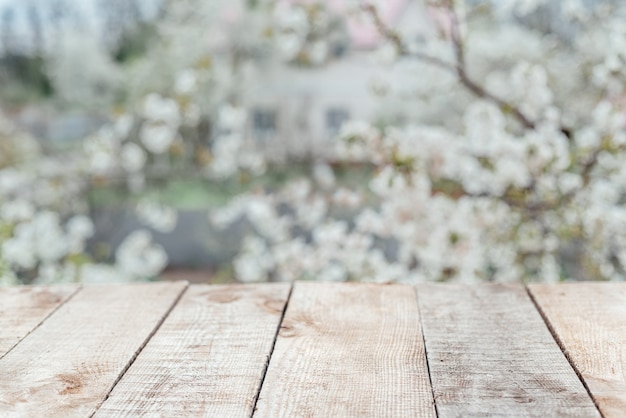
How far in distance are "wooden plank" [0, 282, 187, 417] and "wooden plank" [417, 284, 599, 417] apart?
0.90 ft

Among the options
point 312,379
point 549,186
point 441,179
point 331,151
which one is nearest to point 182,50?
point 331,151

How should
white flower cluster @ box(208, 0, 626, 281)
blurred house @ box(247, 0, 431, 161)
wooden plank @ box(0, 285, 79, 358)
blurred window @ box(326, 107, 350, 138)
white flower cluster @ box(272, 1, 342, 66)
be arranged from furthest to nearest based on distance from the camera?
blurred window @ box(326, 107, 350, 138), blurred house @ box(247, 0, 431, 161), white flower cluster @ box(272, 1, 342, 66), white flower cluster @ box(208, 0, 626, 281), wooden plank @ box(0, 285, 79, 358)

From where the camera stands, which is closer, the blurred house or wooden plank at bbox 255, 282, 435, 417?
wooden plank at bbox 255, 282, 435, 417

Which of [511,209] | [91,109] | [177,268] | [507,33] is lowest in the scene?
[177,268]

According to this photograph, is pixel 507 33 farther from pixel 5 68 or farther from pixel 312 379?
pixel 312 379

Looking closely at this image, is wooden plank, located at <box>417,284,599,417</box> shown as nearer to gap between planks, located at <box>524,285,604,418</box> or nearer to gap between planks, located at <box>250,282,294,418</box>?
gap between planks, located at <box>524,285,604,418</box>

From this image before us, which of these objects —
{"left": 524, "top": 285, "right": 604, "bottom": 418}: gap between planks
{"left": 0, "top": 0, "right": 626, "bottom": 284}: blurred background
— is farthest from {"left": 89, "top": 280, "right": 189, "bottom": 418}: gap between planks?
{"left": 0, "top": 0, "right": 626, "bottom": 284}: blurred background

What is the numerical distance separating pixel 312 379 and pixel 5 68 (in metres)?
3.13

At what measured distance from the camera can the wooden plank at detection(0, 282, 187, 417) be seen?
634 mm

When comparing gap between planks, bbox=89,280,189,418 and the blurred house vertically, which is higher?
the blurred house

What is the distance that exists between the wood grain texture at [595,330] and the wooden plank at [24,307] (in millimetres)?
522

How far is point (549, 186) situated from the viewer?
1.88 metres

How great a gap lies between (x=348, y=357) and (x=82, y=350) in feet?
0.81

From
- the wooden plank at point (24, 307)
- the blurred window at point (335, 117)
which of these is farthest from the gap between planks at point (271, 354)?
the blurred window at point (335, 117)
